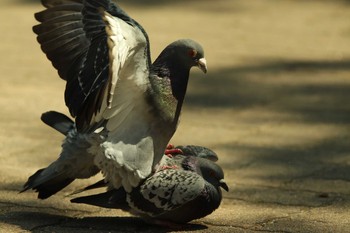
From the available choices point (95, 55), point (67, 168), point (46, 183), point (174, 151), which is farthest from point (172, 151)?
point (95, 55)

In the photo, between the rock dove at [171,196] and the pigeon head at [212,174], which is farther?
the pigeon head at [212,174]

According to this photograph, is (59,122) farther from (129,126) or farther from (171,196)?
(171,196)

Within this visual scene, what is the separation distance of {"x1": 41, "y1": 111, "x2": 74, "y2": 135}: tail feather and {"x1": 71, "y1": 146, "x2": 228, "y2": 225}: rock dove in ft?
1.38

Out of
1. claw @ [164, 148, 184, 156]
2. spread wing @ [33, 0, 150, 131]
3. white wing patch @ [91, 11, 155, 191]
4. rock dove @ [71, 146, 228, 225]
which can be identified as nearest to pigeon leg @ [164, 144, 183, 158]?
claw @ [164, 148, 184, 156]

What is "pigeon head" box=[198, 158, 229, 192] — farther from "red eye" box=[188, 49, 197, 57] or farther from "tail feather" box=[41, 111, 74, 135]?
"tail feather" box=[41, 111, 74, 135]

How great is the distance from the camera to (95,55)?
194 inches

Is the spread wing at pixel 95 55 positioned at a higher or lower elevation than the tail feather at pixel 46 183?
higher

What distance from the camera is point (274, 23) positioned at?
456 inches

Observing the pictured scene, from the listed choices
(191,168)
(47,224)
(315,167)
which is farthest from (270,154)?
(47,224)

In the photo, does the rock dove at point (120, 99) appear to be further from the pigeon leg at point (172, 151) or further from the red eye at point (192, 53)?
the pigeon leg at point (172, 151)

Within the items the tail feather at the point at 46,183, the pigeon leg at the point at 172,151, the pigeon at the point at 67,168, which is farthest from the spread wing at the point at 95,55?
the pigeon leg at the point at 172,151

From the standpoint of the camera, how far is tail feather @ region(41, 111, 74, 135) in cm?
540

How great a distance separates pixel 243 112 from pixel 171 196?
10.3ft

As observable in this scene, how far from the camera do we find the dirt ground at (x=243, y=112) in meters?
5.48
